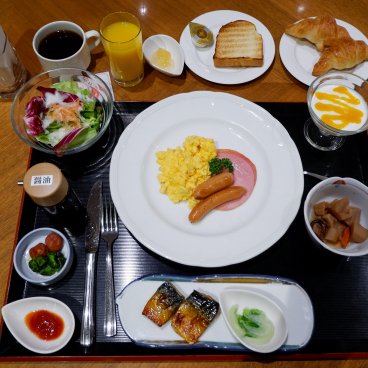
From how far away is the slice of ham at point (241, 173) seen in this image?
5.87 feet

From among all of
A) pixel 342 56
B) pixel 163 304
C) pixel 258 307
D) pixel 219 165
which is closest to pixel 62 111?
pixel 219 165

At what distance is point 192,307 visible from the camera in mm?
1518

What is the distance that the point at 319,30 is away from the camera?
2.13 meters

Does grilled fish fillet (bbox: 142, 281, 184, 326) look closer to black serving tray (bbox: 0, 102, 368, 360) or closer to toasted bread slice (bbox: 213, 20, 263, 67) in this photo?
black serving tray (bbox: 0, 102, 368, 360)

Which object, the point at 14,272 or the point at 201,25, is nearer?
the point at 14,272

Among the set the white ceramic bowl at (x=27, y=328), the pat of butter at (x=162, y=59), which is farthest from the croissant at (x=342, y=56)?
the white ceramic bowl at (x=27, y=328)

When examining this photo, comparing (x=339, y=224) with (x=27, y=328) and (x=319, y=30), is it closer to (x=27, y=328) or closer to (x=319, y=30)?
(x=319, y=30)

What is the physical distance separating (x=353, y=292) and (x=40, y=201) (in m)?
1.36

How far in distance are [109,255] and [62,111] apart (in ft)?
2.38

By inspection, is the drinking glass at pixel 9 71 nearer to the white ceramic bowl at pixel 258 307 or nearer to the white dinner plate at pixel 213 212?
the white dinner plate at pixel 213 212

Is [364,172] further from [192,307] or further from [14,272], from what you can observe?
[14,272]

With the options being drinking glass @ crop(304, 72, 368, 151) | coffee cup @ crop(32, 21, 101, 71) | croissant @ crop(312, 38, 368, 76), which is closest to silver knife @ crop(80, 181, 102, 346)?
coffee cup @ crop(32, 21, 101, 71)

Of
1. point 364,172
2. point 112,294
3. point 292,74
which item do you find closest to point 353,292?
point 364,172

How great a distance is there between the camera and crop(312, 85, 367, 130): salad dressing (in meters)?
1.89
